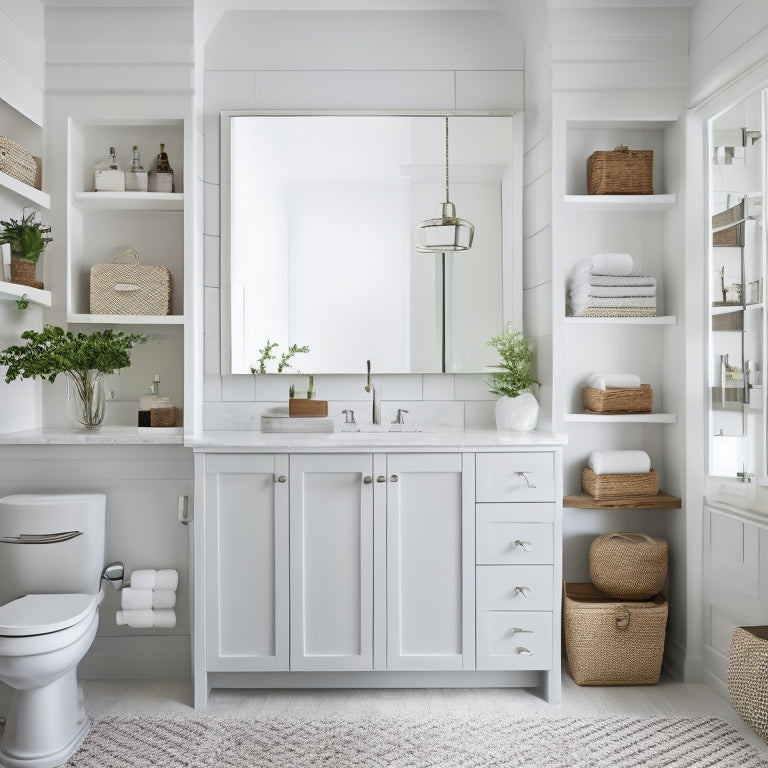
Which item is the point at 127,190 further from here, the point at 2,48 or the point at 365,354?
the point at 365,354

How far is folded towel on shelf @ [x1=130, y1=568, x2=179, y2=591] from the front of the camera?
249 centimetres

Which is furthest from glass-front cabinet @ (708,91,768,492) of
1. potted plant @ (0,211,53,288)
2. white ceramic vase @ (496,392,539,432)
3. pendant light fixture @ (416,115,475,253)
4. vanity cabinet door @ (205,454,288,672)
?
potted plant @ (0,211,53,288)

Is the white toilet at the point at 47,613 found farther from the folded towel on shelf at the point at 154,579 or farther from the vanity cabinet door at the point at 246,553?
the vanity cabinet door at the point at 246,553

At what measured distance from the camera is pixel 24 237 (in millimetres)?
2549

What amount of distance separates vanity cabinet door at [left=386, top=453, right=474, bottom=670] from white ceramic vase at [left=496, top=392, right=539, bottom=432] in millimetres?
409

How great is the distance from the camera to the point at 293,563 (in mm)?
2387

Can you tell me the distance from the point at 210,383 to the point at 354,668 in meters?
1.31

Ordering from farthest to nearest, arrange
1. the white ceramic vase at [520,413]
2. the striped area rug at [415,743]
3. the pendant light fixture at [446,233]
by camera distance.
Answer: the pendant light fixture at [446,233] < the white ceramic vase at [520,413] < the striped area rug at [415,743]

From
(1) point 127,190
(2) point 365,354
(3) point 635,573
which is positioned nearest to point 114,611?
(2) point 365,354

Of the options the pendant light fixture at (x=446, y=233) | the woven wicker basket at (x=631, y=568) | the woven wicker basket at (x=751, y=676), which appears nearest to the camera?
the woven wicker basket at (x=751, y=676)

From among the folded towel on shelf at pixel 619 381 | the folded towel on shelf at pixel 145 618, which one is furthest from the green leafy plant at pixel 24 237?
the folded towel on shelf at pixel 619 381

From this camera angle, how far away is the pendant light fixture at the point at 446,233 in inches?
113

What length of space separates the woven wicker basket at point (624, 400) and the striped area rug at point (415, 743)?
1.11 m

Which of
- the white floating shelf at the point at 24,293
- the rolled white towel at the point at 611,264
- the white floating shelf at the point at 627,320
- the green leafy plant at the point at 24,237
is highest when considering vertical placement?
the green leafy plant at the point at 24,237
